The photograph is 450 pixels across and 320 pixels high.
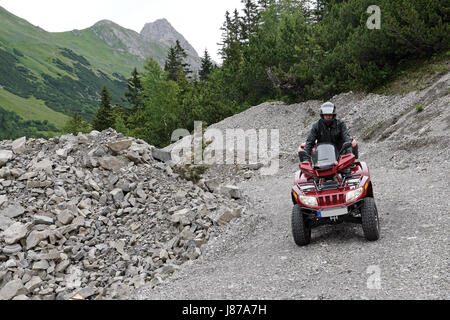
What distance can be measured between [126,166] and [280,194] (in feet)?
19.0

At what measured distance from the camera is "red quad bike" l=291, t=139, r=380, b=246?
21.3 feet

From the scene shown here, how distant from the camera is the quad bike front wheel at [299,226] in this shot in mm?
6840

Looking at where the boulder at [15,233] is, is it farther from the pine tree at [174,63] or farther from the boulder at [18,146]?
the pine tree at [174,63]

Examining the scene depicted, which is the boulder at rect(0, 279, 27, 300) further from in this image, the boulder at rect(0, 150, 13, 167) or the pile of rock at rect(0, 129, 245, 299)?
the boulder at rect(0, 150, 13, 167)

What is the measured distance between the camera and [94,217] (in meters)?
9.85

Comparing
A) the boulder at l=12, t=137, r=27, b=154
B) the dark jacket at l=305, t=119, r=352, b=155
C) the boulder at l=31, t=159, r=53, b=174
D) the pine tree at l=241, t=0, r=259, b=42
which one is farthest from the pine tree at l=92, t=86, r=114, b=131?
the dark jacket at l=305, t=119, r=352, b=155

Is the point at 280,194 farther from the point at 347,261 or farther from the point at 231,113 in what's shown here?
the point at 231,113

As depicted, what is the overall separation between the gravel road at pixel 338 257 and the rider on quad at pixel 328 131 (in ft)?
6.18

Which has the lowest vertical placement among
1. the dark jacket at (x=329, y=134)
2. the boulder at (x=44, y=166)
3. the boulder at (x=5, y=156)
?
the boulder at (x=44, y=166)

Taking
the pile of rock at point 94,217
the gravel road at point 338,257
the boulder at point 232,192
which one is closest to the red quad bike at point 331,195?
the gravel road at point 338,257

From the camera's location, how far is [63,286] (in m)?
7.74

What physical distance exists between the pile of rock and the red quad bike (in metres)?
2.77

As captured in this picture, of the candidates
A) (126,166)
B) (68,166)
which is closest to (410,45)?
(126,166)

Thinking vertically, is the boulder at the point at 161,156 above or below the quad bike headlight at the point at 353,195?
above
